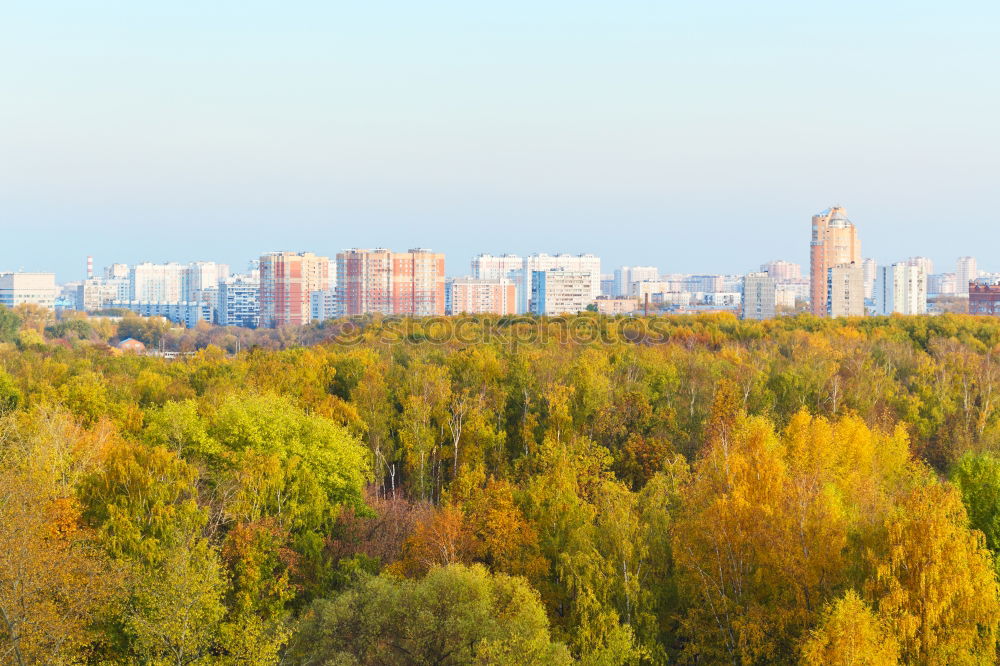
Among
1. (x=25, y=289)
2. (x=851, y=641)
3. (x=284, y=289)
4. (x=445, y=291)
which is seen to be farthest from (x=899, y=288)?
(x=25, y=289)

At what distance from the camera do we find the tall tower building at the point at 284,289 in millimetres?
107750

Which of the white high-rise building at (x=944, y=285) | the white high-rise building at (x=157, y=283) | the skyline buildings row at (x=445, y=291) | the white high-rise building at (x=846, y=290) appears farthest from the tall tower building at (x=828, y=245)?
the white high-rise building at (x=157, y=283)

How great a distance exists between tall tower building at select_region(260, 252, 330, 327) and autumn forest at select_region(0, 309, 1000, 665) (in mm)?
78002

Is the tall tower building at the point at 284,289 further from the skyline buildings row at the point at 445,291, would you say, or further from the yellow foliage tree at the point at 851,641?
the yellow foliage tree at the point at 851,641

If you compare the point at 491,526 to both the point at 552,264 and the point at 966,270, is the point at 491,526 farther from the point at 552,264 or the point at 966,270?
the point at 966,270

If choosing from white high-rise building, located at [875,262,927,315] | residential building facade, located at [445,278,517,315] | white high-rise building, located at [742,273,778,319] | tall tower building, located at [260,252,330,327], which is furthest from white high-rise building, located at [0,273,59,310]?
white high-rise building, located at [875,262,927,315]

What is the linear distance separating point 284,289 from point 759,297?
47768 millimetres

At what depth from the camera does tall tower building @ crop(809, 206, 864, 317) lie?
108000mm

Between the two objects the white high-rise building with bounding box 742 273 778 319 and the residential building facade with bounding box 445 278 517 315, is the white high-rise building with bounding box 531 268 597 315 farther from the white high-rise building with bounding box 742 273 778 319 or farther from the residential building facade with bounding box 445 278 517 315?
the white high-rise building with bounding box 742 273 778 319

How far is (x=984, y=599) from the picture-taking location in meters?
13.8

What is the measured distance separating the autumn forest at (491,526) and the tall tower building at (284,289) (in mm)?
78002

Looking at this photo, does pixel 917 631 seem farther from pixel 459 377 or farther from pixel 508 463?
pixel 459 377

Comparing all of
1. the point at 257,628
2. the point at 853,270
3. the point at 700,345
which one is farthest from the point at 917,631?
the point at 853,270

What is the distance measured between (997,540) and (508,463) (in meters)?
13.0
